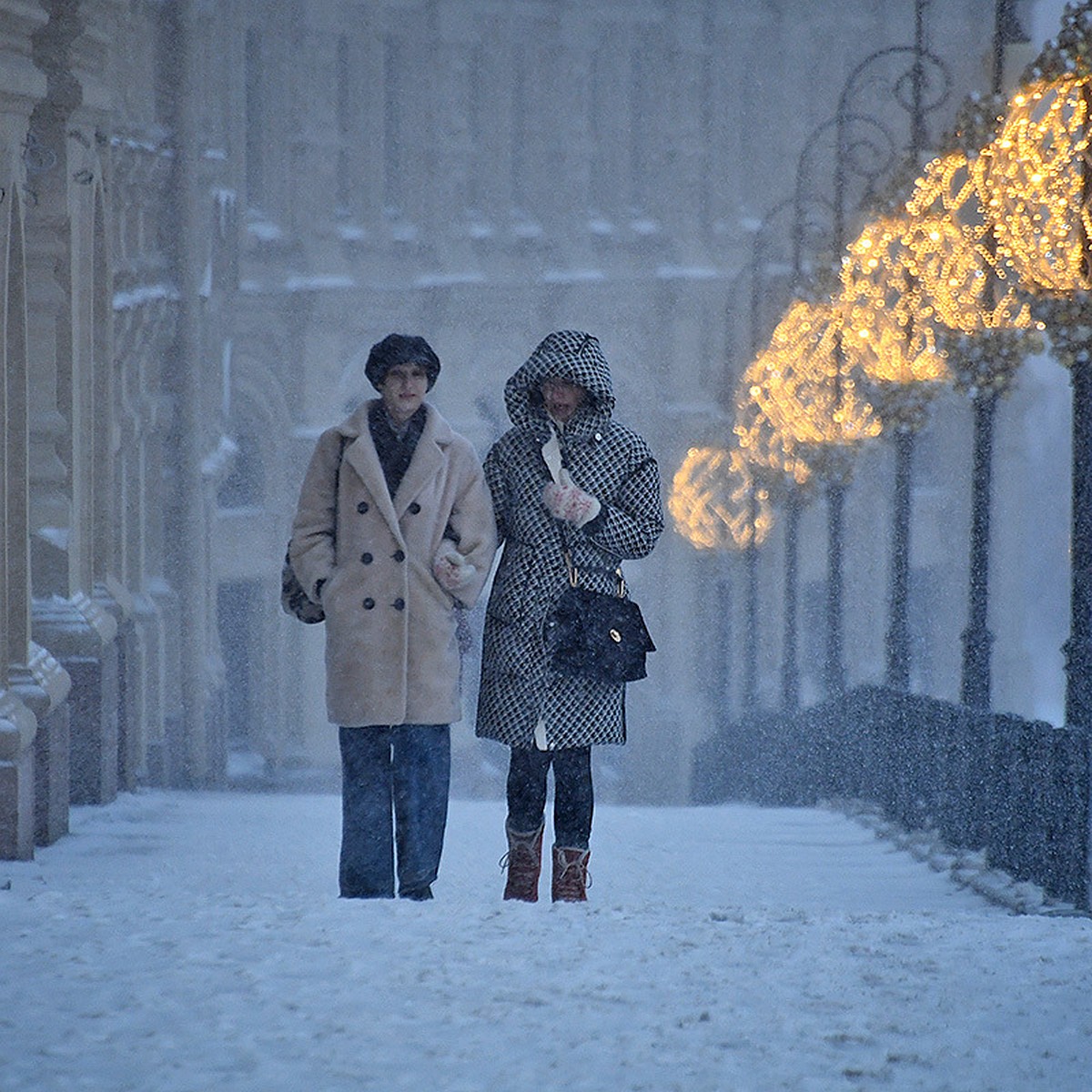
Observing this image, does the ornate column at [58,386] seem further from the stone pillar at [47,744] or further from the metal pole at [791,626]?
the metal pole at [791,626]

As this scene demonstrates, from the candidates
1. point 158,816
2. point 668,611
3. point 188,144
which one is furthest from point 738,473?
point 158,816

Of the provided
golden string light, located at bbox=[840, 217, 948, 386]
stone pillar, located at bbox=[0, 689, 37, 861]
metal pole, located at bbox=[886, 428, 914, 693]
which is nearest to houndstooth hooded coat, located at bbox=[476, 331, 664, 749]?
stone pillar, located at bbox=[0, 689, 37, 861]

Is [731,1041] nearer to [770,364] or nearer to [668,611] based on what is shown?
[770,364]

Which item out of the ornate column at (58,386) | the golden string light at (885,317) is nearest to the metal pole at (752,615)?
the golden string light at (885,317)

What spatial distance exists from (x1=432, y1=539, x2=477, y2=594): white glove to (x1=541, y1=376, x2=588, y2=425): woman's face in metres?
0.49

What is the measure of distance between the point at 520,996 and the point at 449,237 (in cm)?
3085

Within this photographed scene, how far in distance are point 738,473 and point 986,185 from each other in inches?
640

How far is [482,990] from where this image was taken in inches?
182

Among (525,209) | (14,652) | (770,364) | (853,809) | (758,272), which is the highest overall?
(525,209)

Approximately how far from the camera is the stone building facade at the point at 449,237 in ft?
78.3

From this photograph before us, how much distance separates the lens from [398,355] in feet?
20.4

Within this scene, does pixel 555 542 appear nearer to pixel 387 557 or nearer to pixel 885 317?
pixel 387 557

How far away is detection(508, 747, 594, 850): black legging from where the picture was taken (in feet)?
20.3

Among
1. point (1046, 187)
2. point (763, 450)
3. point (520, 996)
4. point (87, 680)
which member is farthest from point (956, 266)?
point (763, 450)
